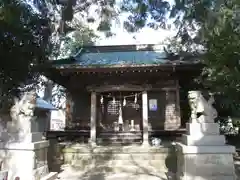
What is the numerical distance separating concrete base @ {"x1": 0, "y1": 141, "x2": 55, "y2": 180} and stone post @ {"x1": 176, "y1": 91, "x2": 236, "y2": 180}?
12.0 ft

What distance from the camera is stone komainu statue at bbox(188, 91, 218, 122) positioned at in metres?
6.12

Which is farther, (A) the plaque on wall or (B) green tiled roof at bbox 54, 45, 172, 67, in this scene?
(A) the plaque on wall

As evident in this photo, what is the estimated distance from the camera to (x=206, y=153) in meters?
5.83

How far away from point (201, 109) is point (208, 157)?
1139mm

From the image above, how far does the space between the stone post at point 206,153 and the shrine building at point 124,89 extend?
4568mm

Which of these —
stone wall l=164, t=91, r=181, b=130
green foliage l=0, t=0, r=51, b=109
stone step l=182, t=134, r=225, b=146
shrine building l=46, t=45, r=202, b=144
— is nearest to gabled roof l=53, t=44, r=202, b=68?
shrine building l=46, t=45, r=202, b=144

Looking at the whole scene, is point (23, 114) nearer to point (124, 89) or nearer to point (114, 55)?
point (124, 89)

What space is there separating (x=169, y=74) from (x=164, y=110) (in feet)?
6.01

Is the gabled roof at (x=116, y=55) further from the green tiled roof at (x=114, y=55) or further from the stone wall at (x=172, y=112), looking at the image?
the stone wall at (x=172, y=112)

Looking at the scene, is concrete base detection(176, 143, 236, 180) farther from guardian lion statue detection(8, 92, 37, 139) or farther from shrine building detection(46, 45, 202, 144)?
shrine building detection(46, 45, 202, 144)

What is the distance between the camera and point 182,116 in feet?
42.2

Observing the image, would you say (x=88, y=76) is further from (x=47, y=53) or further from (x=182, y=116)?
(x=182, y=116)

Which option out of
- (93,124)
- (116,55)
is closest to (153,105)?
(93,124)

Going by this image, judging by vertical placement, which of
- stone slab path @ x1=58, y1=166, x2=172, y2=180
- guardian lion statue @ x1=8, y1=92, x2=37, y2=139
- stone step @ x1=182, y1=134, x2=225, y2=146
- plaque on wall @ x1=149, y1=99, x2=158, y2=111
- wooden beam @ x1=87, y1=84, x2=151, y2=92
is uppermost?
wooden beam @ x1=87, y1=84, x2=151, y2=92
